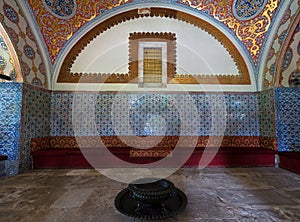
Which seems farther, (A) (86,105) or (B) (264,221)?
(A) (86,105)

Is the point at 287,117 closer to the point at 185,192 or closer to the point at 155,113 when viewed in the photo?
the point at 155,113

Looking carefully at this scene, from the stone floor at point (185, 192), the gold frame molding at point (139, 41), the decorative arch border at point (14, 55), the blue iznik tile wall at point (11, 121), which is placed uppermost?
the gold frame molding at point (139, 41)

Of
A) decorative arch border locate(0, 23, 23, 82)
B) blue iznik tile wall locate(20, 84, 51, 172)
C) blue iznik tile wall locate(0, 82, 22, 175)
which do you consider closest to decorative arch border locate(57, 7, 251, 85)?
blue iznik tile wall locate(20, 84, 51, 172)

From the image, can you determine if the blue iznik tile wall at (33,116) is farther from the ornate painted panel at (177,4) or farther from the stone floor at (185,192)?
the ornate painted panel at (177,4)

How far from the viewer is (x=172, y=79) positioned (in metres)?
5.22

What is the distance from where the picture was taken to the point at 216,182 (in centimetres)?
326

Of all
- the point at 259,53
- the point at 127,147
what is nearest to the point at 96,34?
the point at 127,147

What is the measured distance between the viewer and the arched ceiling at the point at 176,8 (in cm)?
430

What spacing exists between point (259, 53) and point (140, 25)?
3.54 meters

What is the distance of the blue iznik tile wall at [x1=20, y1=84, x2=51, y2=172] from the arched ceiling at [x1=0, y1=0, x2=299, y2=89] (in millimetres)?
427

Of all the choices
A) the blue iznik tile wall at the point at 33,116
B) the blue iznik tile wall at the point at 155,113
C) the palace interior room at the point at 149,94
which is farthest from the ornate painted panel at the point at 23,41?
the blue iznik tile wall at the point at 155,113

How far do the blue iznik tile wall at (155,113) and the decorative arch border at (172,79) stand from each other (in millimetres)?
424

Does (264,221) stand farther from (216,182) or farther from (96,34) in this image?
(96,34)

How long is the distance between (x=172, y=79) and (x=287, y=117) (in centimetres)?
318
